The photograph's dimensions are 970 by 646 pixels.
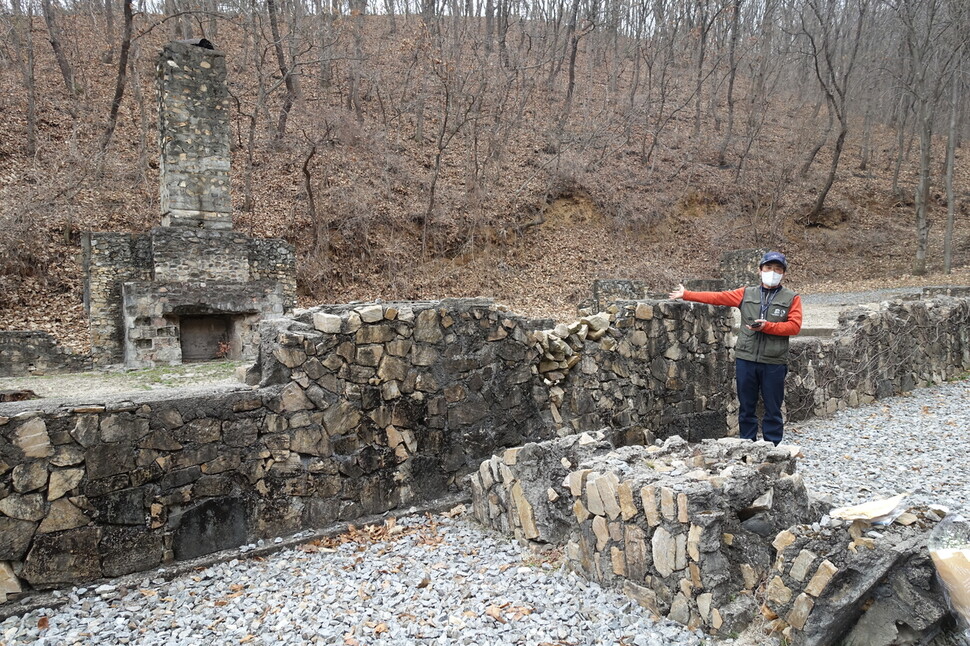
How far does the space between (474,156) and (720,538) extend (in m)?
19.4

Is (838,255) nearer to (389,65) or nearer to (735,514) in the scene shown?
(389,65)

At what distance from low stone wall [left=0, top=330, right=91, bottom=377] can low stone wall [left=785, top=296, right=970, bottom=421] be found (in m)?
12.9

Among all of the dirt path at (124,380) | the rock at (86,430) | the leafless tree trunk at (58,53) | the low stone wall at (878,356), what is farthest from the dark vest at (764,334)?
the leafless tree trunk at (58,53)

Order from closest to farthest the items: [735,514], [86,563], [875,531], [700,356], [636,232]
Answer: [875,531], [735,514], [86,563], [700,356], [636,232]

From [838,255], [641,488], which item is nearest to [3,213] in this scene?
[641,488]

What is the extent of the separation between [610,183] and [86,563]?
75.3 ft

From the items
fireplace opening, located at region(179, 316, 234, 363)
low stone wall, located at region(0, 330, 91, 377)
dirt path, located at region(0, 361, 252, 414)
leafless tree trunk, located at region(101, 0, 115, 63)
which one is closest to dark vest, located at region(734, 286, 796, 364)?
dirt path, located at region(0, 361, 252, 414)

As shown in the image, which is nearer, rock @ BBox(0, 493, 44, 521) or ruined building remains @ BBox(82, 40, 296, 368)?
rock @ BBox(0, 493, 44, 521)

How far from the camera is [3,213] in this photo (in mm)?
14492

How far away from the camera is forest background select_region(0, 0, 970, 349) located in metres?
17.4

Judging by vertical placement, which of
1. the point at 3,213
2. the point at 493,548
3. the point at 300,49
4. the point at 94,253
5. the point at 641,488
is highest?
the point at 300,49

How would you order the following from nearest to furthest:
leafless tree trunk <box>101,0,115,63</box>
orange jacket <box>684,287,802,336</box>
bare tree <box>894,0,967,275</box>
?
1. orange jacket <box>684,287,802,336</box>
2. bare tree <box>894,0,967,275</box>
3. leafless tree trunk <box>101,0,115,63</box>

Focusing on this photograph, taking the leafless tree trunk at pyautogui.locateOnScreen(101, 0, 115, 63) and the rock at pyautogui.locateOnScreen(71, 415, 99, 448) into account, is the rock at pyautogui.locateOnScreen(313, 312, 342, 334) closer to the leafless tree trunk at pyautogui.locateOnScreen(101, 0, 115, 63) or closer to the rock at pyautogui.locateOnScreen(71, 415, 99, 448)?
the rock at pyautogui.locateOnScreen(71, 415, 99, 448)

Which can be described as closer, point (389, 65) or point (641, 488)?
point (641, 488)
